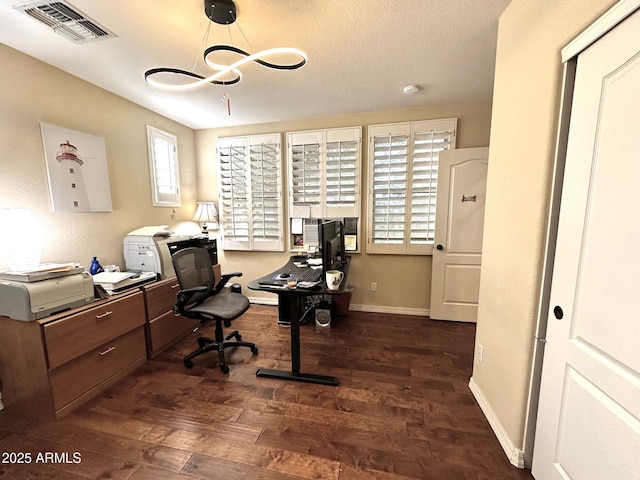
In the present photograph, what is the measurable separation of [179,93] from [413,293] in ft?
12.0

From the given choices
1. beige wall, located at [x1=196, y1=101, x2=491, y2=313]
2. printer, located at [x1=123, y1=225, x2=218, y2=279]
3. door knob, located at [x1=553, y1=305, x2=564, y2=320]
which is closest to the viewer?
door knob, located at [x1=553, y1=305, x2=564, y2=320]

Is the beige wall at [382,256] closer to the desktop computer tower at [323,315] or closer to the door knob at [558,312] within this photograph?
the desktop computer tower at [323,315]

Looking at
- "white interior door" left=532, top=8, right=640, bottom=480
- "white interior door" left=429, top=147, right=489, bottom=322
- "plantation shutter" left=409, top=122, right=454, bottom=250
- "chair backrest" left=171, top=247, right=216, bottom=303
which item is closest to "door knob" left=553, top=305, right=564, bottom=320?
"white interior door" left=532, top=8, right=640, bottom=480

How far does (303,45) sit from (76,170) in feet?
7.56

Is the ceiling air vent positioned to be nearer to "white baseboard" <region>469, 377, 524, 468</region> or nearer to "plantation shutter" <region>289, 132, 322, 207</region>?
"plantation shutter" <region>289, 132, 322, 207</region>

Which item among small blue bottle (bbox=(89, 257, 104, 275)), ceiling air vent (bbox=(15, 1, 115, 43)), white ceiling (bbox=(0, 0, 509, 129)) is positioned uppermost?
white ceiling (bbox=(0, 0, 509, 129))

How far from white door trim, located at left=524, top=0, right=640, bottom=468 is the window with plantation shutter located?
1970mm

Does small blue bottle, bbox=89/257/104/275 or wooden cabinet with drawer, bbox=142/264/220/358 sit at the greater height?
small blue bottle, bbox=89/257/104/275

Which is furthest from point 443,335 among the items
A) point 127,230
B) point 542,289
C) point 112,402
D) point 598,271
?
point 127,230

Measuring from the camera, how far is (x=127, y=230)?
2793mm

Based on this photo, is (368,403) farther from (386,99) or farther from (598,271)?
(386,99)

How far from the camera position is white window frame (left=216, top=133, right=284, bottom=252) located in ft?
11.8

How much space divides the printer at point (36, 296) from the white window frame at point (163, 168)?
1.59m

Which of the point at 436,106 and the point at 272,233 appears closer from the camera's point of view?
the point at 436,106
